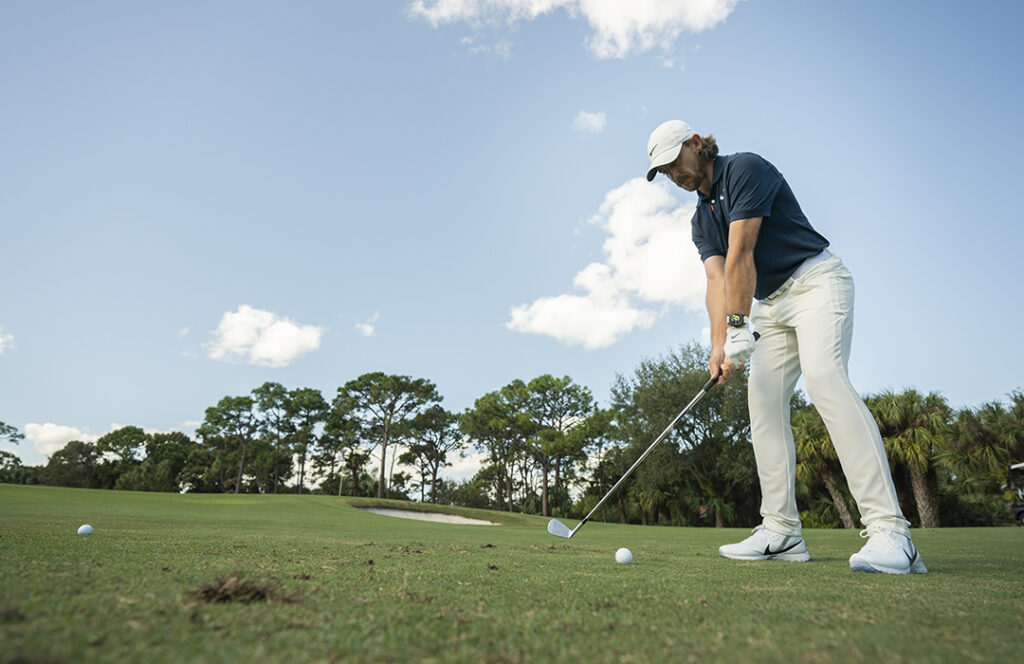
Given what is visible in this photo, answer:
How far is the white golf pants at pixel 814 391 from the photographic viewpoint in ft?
9.02

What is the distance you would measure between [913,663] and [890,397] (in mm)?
24102

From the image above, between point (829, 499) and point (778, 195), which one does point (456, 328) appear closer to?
point (829, 499)

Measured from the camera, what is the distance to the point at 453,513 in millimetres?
23281

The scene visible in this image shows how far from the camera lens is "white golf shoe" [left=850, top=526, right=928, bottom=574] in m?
2.50

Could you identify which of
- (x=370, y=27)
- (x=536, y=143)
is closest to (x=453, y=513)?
(x=536, y=143)

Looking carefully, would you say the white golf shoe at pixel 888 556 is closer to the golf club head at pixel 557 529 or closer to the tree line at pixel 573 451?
the golf club head at pixel 557 529

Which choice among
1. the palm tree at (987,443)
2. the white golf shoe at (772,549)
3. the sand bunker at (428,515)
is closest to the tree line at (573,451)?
the palm tree at (987,443)

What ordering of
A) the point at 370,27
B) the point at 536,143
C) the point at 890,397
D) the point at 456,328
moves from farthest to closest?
the point at 456,328, the point at 370,27, the point at 536,143, the point at 890,397

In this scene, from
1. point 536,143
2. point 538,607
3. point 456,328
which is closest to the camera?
point 538,607

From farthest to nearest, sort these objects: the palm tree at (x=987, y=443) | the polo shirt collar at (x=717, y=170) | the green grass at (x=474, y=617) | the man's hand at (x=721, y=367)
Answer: the palm tree at (x=987, y=443) < the polo shirt collar at (x=717, y=170) < the man's hand at (x=721, y=367) < the green grass at (x=474, y=617)

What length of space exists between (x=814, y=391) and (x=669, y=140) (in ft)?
5.78

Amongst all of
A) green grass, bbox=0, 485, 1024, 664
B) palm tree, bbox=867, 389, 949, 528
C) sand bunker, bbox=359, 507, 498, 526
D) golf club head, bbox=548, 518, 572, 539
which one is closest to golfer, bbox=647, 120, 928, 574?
green grass, bbox=0, 485, 1024, 664

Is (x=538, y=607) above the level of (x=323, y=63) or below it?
below

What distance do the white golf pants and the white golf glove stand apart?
0.90 feet
